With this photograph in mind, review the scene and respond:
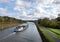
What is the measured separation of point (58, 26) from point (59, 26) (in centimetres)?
139

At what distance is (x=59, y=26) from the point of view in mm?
63312

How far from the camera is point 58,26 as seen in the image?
6469 cm
